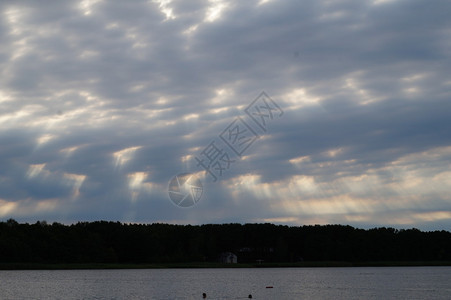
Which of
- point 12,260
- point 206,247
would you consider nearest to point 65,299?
point 12,260

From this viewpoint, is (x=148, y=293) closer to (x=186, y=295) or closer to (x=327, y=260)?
(x=186, y=295)

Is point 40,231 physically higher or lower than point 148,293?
higher

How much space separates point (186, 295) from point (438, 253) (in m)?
148

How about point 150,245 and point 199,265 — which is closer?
point 199,265

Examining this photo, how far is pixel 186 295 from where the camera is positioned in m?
71.9

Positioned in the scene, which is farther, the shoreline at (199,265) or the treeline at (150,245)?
the treeline at (150,245)

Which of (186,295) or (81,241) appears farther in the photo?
(81,241)

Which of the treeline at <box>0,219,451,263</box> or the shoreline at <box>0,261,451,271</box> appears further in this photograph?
the treeline at <box>0,219,451,263</box>

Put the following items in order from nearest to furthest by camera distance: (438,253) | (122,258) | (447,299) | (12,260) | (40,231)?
(447,299), (12,260), (40,231), (122,258), (438,253)

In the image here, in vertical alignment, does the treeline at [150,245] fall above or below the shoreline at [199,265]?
above

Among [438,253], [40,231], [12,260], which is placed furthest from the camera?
[438,253]

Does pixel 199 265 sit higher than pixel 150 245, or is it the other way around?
pixel 150 245

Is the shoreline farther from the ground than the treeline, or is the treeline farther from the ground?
the treeline

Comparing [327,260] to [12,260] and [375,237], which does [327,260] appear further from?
[12,260]
